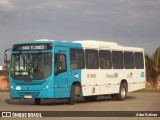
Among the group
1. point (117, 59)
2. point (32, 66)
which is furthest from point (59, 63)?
point (117, 59)

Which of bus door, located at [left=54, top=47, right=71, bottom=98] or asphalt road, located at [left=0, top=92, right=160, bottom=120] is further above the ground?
bus door, located at [left=54, top=47, right=71, bottom=98]

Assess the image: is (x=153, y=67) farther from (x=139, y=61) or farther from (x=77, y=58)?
(x=77, y=58)

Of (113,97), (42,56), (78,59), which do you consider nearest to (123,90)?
(113,97)

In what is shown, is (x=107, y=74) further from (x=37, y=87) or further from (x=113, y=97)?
(x=37, y=87)

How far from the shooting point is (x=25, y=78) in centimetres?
2438

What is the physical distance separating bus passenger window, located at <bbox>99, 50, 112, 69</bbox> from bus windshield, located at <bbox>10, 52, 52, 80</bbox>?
168 inches

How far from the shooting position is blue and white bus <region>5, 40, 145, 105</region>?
2397 centimetres

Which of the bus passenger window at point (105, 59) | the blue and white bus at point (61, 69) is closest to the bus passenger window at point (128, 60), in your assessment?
the blue and white bus at point (61, 69)

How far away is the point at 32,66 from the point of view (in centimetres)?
2419

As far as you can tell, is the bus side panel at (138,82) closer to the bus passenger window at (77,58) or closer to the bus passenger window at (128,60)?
the bus passenger window at (128,60)

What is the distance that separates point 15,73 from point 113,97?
298 inches

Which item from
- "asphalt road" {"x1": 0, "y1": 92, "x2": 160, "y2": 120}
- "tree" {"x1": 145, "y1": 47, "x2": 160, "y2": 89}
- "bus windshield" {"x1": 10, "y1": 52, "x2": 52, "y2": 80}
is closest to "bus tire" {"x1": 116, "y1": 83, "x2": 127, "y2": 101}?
"asphalt road" {"x1": 0, "y1": 92, "x2": 160, "y2": 120}

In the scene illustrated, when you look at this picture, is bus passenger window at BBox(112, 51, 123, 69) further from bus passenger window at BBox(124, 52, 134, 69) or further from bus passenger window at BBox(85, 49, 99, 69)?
bus passenger window at BBox(85, 49, 99, 69)

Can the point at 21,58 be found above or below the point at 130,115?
above
